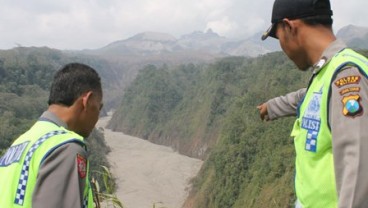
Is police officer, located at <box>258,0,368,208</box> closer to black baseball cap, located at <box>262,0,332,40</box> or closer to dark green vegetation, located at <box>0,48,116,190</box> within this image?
black baseball cap, located at <box>262,0,332,40</box>

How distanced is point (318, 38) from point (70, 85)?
1292 millimetres

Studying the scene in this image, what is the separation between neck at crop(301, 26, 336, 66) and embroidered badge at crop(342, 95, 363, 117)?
1.38 feet

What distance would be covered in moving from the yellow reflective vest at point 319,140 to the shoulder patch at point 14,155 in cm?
134

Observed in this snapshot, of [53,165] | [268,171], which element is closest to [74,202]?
[53,165]

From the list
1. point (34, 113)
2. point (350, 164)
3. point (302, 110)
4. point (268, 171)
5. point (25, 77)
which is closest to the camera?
point (350, 164)

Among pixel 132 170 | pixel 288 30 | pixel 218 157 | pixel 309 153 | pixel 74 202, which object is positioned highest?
pixel 288 30

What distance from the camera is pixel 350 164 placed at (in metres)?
1.80

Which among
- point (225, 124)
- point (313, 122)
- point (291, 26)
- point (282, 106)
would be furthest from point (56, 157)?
point (225, 124)

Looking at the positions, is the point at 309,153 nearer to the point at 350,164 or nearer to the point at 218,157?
the point at 350,164

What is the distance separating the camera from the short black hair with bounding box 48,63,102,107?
7.97ft

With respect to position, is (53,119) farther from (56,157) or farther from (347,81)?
(347,81)

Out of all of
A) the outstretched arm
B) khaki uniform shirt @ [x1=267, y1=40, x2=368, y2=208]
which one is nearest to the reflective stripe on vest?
khaki uniform shirt @ [x1=267, y1=40, x2=368, y2=208]

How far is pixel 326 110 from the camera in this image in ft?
6.42

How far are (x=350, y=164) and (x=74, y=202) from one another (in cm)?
121
